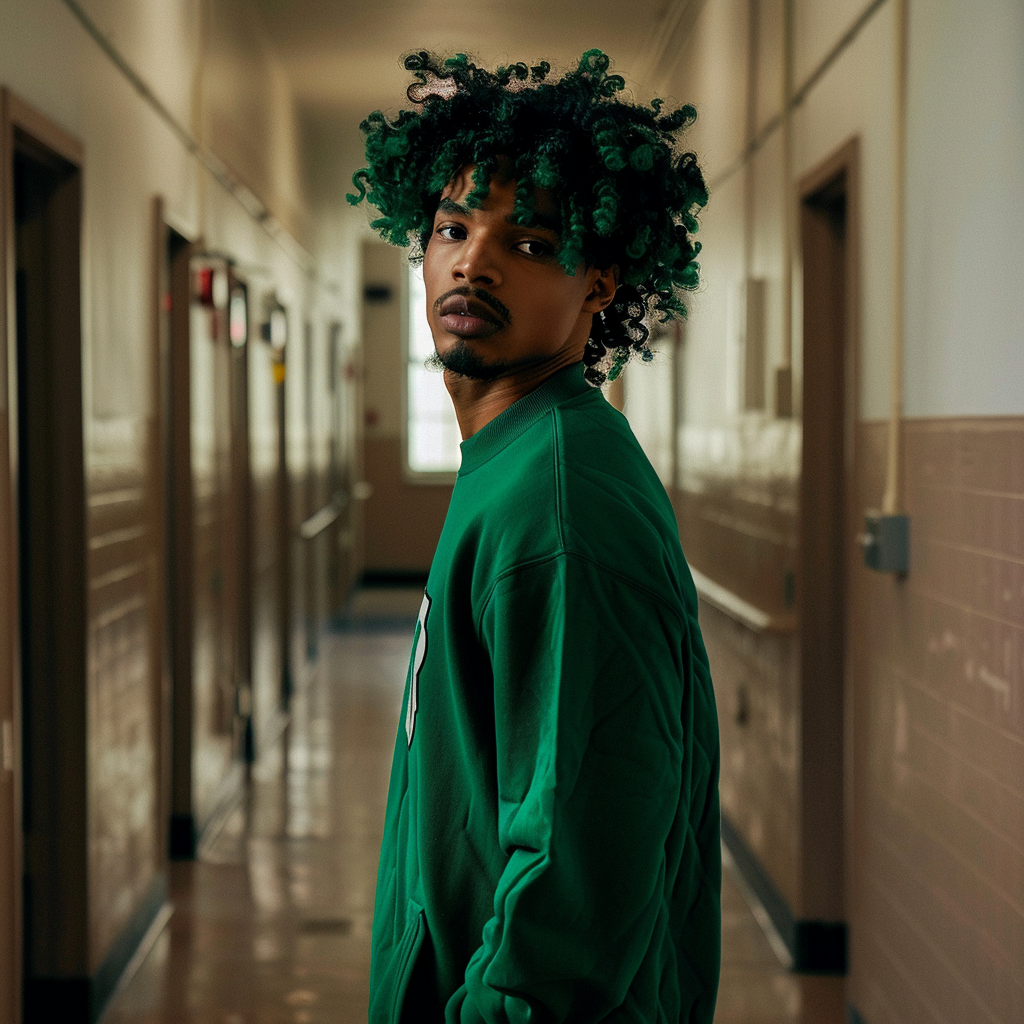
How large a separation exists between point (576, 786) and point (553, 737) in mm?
38

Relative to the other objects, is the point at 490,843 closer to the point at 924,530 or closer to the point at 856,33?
the point at 924,530

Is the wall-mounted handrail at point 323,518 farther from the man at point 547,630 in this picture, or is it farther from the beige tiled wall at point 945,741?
the man at point 547,630

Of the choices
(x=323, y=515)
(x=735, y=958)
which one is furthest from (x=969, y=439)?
(x=323, y=515)

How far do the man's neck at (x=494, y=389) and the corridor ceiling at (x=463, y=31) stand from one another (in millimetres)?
4127

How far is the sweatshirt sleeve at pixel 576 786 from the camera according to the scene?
0.81 metres

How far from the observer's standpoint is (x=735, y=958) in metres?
3.32

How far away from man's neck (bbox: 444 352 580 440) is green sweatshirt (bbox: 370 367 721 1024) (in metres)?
0.02

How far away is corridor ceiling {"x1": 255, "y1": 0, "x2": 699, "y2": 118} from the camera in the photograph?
5246 millimetres

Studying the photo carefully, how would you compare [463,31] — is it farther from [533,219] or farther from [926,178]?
[533,219]

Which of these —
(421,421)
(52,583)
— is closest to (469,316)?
(52,583)

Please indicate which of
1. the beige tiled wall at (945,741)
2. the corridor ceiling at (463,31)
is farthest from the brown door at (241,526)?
the beige tiled wall at (945,741)

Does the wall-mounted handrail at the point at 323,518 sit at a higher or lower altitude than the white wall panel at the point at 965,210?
lower

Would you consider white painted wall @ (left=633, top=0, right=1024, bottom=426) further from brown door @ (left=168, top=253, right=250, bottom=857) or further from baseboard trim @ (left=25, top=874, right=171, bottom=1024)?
baseboard trim @ (left=25, top=874, right=171, bottom=1024)

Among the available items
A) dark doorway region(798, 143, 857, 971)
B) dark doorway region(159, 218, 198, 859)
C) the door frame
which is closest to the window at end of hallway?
dark doorway region(159, 218, 198, 859)
